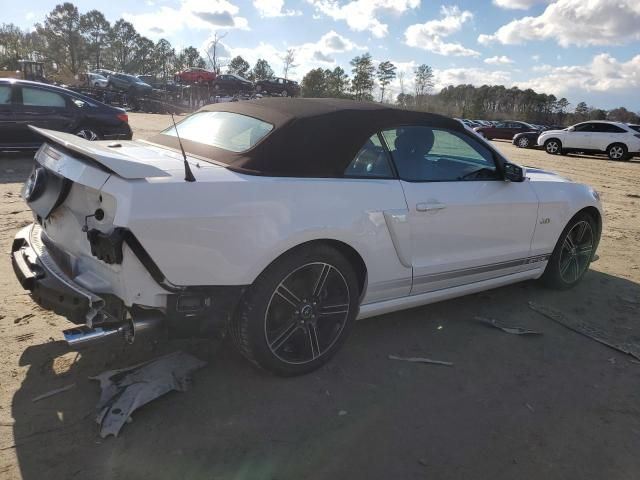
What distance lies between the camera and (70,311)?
2.47m

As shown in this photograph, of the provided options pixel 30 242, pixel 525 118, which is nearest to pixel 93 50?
pixel 525 118

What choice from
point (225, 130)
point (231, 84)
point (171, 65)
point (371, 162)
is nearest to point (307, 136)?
point (371, 162)

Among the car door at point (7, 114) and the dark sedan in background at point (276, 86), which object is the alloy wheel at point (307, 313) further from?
the dark sedan in background at point (276, 86)

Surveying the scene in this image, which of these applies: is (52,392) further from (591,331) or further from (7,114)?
(7,114)

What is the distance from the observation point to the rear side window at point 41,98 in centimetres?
922

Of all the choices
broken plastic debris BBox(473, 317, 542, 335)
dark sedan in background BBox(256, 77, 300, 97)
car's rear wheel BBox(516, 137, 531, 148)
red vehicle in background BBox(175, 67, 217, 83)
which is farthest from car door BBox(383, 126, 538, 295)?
red vehicle in background BBox(175, 67, 217, 83)

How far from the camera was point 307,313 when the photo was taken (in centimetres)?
292

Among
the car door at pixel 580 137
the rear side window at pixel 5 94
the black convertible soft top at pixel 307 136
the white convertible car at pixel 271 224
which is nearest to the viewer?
the white convertible car at pixel 271 224

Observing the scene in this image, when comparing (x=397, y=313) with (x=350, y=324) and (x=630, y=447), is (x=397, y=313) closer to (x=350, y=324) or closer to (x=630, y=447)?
(x=350, y=324)

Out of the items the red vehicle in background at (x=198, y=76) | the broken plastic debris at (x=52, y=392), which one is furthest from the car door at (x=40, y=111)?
the red vehicle in background at (x=198, y=76)

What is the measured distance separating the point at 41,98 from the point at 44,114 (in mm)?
291

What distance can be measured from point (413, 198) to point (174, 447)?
195 centimetres

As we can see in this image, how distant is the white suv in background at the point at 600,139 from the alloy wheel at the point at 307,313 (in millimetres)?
21491

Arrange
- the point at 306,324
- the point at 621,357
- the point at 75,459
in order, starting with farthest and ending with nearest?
the point at 621,357
the point at 306,324
the point at 75,459
